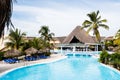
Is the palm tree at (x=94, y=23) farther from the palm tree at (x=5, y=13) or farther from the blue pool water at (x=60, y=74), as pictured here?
the palm tree at (x=5, y=13)

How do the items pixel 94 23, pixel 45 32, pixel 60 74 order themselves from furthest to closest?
pixel 45 32 → pixel 94 23 → pixel 60 74

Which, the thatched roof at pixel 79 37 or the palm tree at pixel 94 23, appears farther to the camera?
the thatched roof at pixel 79 37

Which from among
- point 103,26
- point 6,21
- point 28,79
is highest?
point 103,26

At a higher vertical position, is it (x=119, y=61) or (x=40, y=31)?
(x=40, y=31)

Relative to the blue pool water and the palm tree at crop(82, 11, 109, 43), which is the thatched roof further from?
the blue pool water

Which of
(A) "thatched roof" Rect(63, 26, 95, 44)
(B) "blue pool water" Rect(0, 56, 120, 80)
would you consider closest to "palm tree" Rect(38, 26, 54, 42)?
(A) "thatched roof" Rect(63, 26, 95, 44)

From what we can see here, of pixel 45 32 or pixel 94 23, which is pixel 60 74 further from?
pixel 45 32

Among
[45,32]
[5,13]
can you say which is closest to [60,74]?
[5,13]

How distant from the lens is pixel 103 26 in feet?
140

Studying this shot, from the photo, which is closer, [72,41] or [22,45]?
[22,45]

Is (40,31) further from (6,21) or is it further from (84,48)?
(6,21)

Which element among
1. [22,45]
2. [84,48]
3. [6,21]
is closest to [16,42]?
[22,45]

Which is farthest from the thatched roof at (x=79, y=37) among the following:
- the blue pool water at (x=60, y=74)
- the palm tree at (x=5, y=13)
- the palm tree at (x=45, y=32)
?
the palm tree at (x=5, y=13)

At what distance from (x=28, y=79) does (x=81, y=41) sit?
42.6 m
